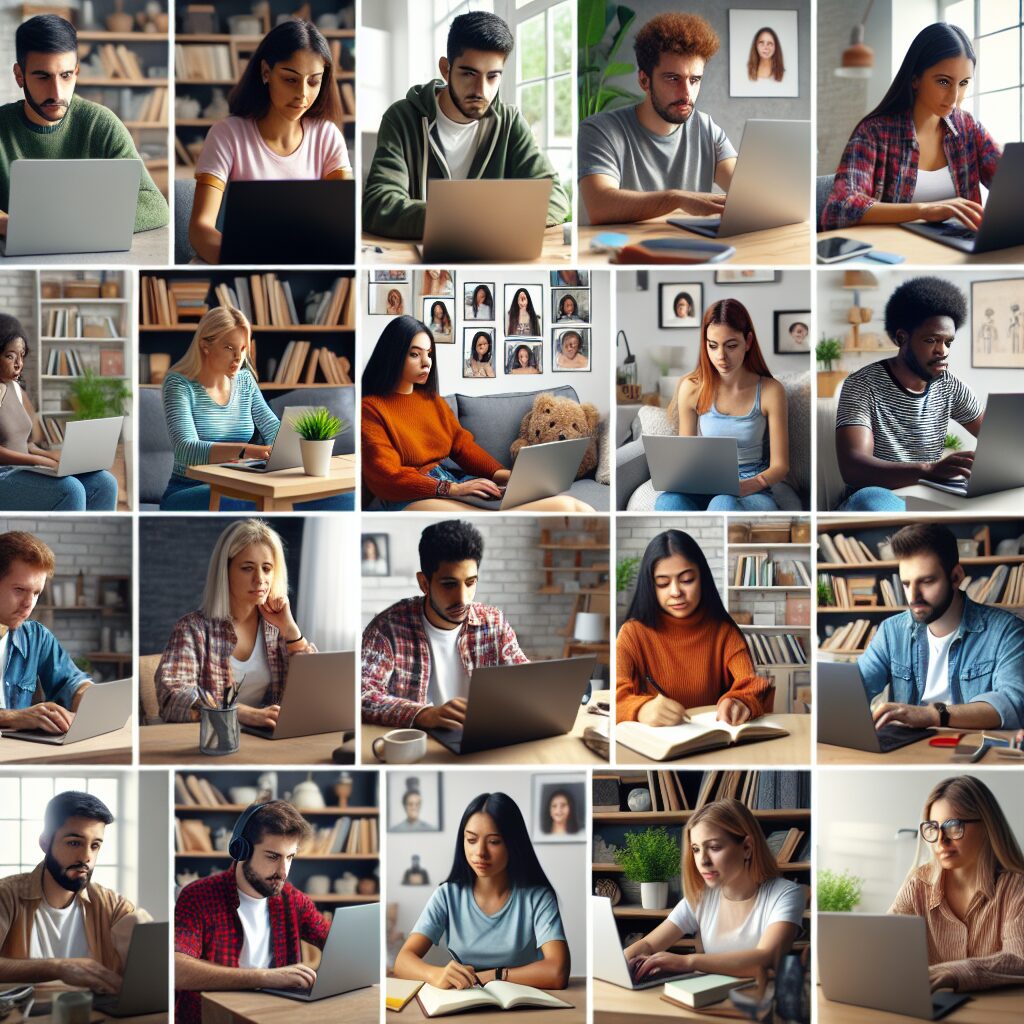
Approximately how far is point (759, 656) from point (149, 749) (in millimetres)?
1568

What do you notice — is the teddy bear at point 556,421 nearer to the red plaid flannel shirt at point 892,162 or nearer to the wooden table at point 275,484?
the wooden table at point 275,484

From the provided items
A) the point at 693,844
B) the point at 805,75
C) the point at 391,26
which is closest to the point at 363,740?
the point at 693,844

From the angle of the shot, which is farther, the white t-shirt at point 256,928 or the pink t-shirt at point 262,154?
the white t-shirt at point 256,928

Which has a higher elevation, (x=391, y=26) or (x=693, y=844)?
(x=391, y=26)

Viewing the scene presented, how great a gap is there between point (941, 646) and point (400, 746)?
4.61 feet

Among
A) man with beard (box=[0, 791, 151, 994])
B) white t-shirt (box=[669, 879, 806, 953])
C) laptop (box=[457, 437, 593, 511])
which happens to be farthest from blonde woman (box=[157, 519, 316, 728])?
white t-shirt (box=[669, 879, 806, 953])

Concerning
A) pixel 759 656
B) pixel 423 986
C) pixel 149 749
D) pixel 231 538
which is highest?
pixel 231 538

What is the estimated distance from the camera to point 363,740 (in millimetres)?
3641

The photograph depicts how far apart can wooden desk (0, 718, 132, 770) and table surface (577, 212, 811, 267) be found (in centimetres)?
168

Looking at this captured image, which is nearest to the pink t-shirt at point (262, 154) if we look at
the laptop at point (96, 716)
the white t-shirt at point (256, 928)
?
the laptop at point (96, 716)

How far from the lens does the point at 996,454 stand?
363 cm

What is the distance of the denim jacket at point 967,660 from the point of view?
366cm

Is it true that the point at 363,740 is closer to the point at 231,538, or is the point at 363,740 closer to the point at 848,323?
the point at 231,538

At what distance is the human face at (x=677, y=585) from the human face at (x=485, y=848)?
0.72 meters
